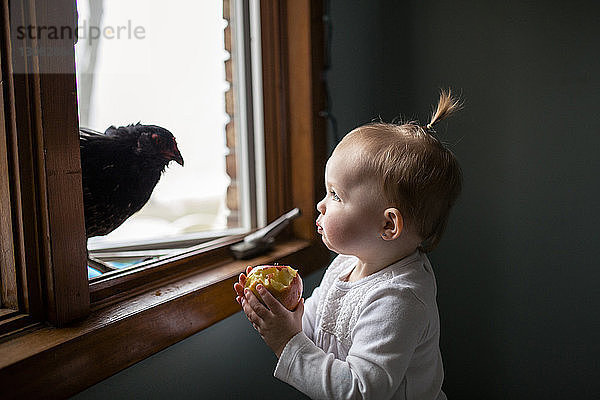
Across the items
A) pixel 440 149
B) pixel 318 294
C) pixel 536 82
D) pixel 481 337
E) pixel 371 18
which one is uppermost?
pixel 371 18

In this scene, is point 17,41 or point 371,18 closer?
point 17,41

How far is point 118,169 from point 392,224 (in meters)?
0.50

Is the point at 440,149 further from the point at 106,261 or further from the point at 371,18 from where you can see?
the point at 371,18

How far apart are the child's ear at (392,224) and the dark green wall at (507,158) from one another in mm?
750

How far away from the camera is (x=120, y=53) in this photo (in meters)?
1.14

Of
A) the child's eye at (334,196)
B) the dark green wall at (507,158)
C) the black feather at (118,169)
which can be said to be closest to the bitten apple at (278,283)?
the child's eye at (334,196)

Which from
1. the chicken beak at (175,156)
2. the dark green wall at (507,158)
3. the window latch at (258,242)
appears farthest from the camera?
the dark green wall at (507,158)

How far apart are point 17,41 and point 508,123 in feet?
4.03

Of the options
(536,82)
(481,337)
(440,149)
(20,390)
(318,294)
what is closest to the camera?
(20,390)

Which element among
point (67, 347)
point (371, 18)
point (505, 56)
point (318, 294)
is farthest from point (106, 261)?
point (505, 56)

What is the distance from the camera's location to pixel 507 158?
1.55 meters

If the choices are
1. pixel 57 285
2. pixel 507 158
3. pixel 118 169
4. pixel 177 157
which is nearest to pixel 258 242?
pixel 177 157

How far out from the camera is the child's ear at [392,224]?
0.93 meters

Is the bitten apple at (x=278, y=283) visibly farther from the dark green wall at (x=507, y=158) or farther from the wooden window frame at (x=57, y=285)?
the dark green wall at (x=507, y=158)
